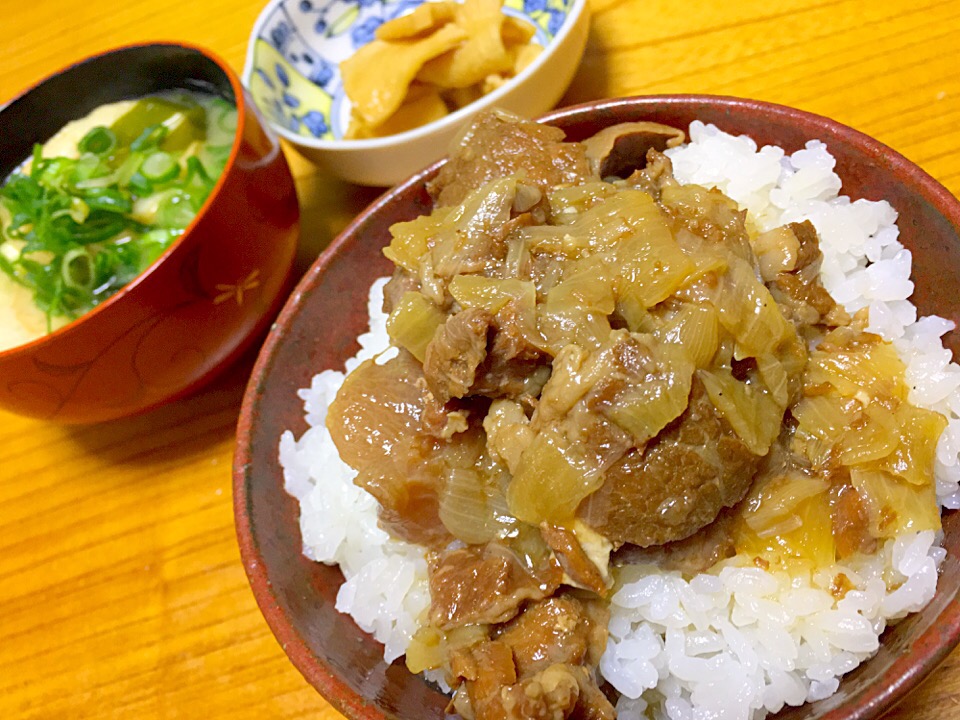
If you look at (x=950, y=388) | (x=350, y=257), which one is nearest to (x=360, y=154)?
(x=350, y=257)

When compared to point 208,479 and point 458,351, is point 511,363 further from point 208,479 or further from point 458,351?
point 208,479

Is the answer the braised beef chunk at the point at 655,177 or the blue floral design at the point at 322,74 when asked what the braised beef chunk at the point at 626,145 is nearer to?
the braised beef chunk at the point at 655,177

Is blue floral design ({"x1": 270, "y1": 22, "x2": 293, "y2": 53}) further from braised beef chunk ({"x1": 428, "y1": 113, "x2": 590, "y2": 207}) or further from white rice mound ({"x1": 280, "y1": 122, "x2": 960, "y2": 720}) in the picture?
white rice mound ({"x1": 280, "y1": 122, "x2": 960, "y2": 720})

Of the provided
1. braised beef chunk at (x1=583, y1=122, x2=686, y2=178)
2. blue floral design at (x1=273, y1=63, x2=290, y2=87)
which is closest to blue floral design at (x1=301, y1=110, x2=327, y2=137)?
blue floral design at (x1=273, y1=63, x2=290, y2=87)

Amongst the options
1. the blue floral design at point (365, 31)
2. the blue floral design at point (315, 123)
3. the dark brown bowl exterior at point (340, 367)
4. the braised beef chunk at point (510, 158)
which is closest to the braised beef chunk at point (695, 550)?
the dark brown bowl exterior at point (340, 367)

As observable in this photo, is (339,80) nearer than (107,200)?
No

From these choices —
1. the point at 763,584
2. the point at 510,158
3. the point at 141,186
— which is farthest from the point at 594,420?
the point at 141,186

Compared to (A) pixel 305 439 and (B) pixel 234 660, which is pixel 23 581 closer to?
(B) pixel 234 660
